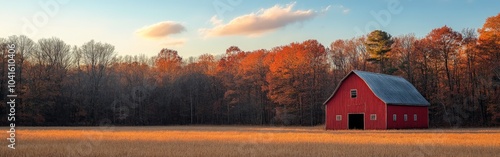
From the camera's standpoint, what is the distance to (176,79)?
83.2 meters

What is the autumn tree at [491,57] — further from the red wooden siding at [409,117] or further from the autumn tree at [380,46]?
the autumn tree at [380,46]

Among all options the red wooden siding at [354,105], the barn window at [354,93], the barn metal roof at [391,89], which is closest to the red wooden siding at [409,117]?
the barn metal roof at [391,89]

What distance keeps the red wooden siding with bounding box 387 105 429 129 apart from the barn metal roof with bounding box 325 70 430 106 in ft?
1.68

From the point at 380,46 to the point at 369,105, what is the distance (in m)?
23.3

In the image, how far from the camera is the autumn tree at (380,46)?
227ft

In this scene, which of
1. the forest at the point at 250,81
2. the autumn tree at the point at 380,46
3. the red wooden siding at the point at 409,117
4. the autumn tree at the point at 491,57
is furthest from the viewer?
the autumn tree at the point at 380,46

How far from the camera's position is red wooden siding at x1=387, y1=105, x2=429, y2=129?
4785 cm

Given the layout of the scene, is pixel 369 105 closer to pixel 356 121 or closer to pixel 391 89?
pixel 356 121

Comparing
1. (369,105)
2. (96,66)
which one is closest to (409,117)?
(369,105)

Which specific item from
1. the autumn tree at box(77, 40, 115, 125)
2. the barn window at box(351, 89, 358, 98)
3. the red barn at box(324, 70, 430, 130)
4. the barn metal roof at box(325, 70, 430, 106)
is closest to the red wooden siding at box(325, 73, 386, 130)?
the red barn at box(324, 70, 430, 130)

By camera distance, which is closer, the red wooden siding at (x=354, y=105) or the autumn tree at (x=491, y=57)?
the red wooden siding at (x=354, y=105)

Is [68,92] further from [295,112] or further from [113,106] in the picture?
[295,112]

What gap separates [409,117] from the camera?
51469 millimetres

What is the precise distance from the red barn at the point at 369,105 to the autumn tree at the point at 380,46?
16.5 meters
